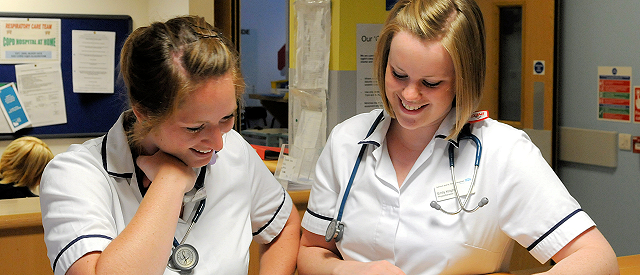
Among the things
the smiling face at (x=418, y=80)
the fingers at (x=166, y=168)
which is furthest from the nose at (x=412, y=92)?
the fingers at (x=166, y=168)

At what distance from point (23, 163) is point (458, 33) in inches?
102

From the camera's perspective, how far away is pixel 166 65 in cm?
114

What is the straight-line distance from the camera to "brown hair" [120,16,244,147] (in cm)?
115

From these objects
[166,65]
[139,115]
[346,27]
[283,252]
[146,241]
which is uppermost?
[346,27]

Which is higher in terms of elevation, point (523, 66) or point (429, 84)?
point (523, 66)

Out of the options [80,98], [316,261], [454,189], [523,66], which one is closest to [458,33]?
[454,189]

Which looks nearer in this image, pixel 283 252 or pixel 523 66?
pixel 283 252

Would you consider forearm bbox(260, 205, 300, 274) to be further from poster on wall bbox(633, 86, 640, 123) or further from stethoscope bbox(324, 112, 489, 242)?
poster on wall bbox(633, 86, 640, 123)

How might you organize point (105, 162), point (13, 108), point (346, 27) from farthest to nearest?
point (13, 108) → point (346, 27) → point (105, 162)

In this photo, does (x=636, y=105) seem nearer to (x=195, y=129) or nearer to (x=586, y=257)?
(x=586, y=257)

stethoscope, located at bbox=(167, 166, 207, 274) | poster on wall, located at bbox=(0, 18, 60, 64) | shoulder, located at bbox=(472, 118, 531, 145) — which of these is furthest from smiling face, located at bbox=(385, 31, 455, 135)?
poster on wall, located at bbox=(0, 18, 60, 64)

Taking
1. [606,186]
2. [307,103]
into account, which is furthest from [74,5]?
[606,186]

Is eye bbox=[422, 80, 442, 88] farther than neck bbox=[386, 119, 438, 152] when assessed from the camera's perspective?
No

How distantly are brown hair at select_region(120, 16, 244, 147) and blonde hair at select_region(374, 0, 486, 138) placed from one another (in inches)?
15.8
